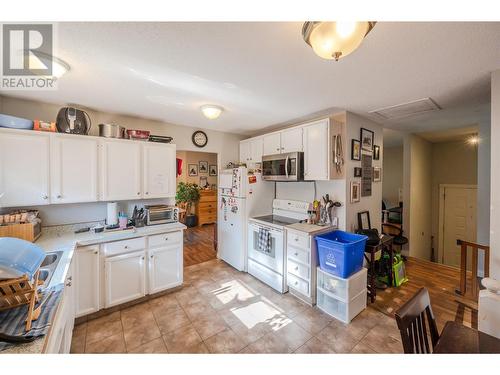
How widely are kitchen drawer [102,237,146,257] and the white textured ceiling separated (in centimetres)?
165

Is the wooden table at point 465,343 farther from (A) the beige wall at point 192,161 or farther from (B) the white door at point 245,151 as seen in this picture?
(A) the beige wall at point 192,161

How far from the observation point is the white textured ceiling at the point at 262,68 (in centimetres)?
124

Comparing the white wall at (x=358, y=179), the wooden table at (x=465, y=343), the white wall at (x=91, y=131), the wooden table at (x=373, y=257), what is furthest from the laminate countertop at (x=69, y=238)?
the wooden table at (x=373, y=257)

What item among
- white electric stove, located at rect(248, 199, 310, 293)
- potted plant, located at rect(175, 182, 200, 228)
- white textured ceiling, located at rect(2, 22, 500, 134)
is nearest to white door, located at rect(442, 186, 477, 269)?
white textured ceiling, located at rect(2, 22, 500, 134)

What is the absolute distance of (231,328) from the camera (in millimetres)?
2074

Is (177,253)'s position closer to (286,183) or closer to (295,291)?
(295,291)

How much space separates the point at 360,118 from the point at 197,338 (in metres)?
3.43

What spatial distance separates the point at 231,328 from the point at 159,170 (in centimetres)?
216

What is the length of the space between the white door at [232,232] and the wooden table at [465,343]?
2.53 meters

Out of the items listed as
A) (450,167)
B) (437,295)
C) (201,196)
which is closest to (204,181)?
(201,196)

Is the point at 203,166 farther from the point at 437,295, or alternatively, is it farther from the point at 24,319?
the point at 437,295

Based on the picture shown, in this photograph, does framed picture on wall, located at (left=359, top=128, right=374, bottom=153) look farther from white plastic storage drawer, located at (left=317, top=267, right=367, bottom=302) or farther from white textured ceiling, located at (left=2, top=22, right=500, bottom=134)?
white plastic storage drawer, located at (left=317, top=267, right=367, bottom=302)

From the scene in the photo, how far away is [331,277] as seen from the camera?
2.25 metres
